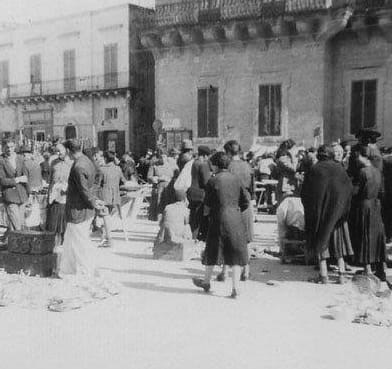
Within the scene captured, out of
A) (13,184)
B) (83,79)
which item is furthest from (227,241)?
(83,79)

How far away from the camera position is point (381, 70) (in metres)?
20.7

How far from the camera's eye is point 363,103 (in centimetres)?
2117

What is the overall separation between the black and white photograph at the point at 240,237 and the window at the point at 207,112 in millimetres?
2265

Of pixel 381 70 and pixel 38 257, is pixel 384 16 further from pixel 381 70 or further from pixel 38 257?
pixel 38 257

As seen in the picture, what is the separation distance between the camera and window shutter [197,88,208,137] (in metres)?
23.8

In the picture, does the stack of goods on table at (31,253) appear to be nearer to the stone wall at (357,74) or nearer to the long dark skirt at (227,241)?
the long dark skirt at (227,241)

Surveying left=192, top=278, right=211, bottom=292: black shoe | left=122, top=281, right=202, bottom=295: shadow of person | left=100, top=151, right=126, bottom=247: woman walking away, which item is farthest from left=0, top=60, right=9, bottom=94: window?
left=192, top=278, right=211, bottom=292: black shoe

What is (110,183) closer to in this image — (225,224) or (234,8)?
(225,224)

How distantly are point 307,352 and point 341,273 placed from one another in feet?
8.66

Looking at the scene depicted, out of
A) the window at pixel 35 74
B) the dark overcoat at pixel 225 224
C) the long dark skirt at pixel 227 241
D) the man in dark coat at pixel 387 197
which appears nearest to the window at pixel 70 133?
the dark overcoat at pixel 225 224

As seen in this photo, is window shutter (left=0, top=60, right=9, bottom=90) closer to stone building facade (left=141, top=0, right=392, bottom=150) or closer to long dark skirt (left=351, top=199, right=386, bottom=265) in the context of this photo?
stone building facade (left=141, top=0, right=392, bottom=150)

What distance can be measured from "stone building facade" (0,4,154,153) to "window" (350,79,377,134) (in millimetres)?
10328

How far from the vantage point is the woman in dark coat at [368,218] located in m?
7.18

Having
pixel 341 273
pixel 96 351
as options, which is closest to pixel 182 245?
pixel 341 273
